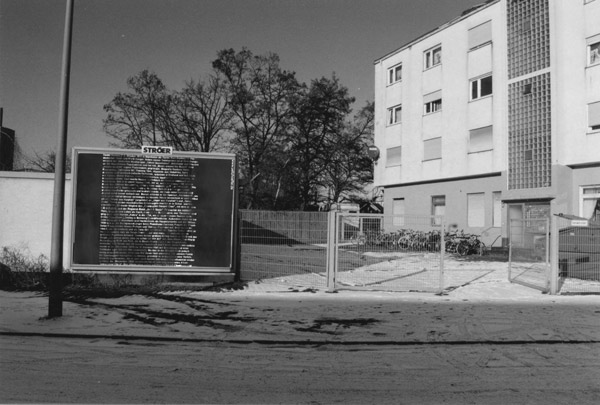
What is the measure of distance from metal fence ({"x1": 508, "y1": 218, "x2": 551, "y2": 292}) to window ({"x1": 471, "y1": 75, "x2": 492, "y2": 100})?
49.6 ft

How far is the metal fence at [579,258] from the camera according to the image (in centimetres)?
1152

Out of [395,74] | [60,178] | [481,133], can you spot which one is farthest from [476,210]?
[60,178]

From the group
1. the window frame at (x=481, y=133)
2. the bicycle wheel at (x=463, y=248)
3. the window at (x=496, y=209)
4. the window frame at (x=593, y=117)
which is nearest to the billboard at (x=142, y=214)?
the bicycle wheel at (x=463, y=248)

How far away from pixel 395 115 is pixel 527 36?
34.3 ft

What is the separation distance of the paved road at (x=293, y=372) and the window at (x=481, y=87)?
70.6 feet

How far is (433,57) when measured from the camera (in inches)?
1192

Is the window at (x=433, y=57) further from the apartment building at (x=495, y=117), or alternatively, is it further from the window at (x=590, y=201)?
the window at (x=590, y=201)

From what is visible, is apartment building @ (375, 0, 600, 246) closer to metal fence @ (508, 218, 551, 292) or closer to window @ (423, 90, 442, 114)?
window @ (423, 90, 442, 114)

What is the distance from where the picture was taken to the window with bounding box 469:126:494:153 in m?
26.0

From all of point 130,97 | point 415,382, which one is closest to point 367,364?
point 415,382

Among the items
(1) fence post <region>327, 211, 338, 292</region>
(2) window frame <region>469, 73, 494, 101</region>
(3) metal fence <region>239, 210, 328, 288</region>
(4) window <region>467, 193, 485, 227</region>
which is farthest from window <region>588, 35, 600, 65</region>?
(1) fence post <region>327, 211, 338, 292</region>

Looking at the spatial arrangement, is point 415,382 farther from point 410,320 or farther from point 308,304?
point 308,304

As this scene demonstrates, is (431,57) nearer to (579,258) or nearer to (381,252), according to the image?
(579,258)

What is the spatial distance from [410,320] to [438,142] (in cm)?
2228
